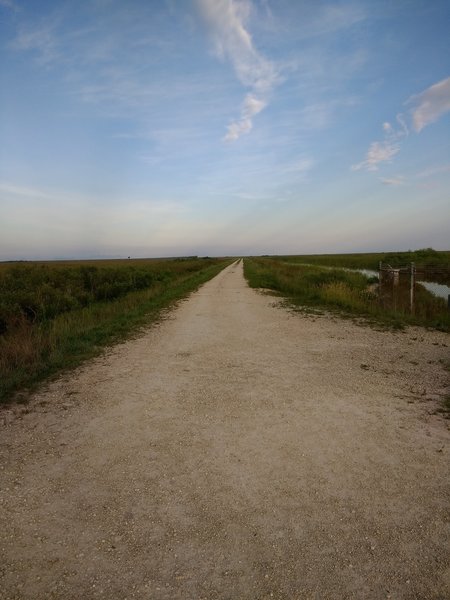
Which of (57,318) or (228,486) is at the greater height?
(57,318)

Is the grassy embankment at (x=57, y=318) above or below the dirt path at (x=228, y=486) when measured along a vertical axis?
above

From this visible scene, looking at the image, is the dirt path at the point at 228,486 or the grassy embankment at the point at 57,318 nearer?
the dirt path at the point at 228,486

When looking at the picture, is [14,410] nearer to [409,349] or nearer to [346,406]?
[346,406]

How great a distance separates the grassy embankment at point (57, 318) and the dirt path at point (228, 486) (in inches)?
45.4

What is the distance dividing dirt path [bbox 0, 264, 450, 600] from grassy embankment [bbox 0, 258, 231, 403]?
115cm

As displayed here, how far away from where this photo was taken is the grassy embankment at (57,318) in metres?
6.71

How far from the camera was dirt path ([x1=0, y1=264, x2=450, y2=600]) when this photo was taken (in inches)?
92.7

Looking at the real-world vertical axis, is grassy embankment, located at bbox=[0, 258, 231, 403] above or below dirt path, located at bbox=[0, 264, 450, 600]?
above

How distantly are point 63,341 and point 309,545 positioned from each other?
24.0 ft

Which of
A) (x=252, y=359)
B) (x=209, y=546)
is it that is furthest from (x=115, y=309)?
(x=209, y=546)

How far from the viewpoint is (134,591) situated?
2.25m

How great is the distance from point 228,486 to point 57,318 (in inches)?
417

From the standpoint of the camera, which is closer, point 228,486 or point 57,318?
point 228,486

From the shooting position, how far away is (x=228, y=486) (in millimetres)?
3234
